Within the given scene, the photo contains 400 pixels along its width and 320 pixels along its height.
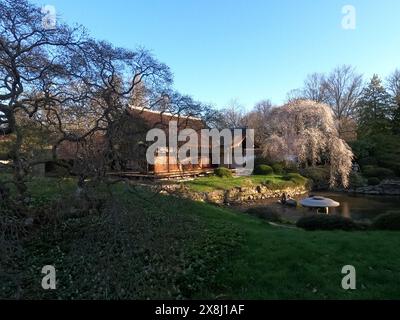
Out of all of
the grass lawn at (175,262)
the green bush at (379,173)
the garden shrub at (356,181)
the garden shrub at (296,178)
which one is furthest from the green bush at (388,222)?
the green bush at (379,173)

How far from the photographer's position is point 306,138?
31906 millimetres

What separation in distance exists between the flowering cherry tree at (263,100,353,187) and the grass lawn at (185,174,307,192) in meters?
3.51

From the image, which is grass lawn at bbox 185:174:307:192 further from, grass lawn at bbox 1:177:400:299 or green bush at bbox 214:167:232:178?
grass lawn at bbox 1:177:400:299

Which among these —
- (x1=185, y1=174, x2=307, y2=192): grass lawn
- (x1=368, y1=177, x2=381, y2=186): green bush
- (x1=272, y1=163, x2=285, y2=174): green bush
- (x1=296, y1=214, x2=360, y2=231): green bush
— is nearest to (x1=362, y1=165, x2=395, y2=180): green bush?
(x1=368, y1=177, x2=381, y2=186): green bush

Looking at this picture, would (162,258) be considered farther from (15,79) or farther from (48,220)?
(15,79)

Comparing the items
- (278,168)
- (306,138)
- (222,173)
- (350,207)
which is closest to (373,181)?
(306,138)

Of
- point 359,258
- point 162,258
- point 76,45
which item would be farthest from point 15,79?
point 359,258

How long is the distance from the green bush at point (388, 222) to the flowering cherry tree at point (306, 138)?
19236 millimetres

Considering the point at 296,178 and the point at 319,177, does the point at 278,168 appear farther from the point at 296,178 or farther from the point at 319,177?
the point at 296,178

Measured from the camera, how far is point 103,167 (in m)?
6.75

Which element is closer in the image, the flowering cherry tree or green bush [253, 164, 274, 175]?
the flowering cherry tree

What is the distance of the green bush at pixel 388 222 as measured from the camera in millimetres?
10938

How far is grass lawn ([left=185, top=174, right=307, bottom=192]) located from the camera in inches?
882

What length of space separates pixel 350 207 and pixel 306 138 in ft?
37.1
